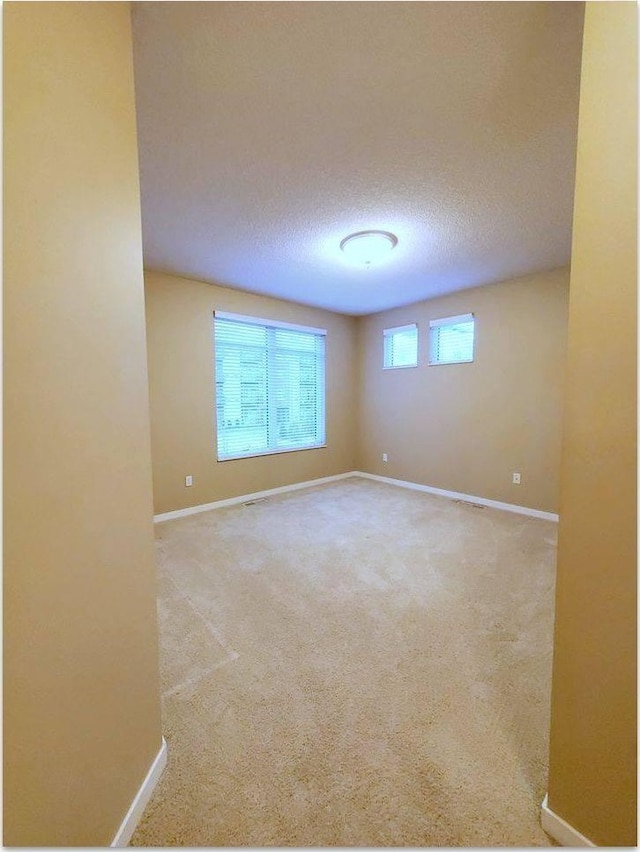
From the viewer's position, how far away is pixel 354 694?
55.0 inches

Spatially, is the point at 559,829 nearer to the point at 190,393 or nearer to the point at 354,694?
the point at 354,694

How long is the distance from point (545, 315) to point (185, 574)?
13.4ft

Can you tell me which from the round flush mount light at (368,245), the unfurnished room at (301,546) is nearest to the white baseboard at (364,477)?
the unfurnished room at (301,546)

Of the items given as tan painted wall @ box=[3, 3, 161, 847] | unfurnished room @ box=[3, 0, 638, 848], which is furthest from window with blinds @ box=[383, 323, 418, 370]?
tan painted wall @ box=[3, 3, 161, 847]

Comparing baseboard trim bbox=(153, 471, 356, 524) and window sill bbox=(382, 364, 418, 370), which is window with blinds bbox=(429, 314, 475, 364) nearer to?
window sill bbox=(382, 364, 418, 370)

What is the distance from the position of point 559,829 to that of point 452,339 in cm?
405

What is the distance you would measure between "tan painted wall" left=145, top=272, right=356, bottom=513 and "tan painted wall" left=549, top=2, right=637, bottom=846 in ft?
11.3

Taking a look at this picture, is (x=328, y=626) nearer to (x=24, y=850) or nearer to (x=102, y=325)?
(x=24, y=850)

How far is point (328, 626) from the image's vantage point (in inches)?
71.9

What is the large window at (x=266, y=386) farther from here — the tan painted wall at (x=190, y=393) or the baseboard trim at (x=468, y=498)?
the baseboard trim at (x=468, y=498)

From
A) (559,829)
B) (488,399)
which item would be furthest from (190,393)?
(559,829)

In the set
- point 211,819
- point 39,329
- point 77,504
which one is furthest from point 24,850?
point 39,329

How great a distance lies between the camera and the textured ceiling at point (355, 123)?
1.09 meters

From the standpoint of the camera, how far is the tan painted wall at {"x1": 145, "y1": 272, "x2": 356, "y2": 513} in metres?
3.41
